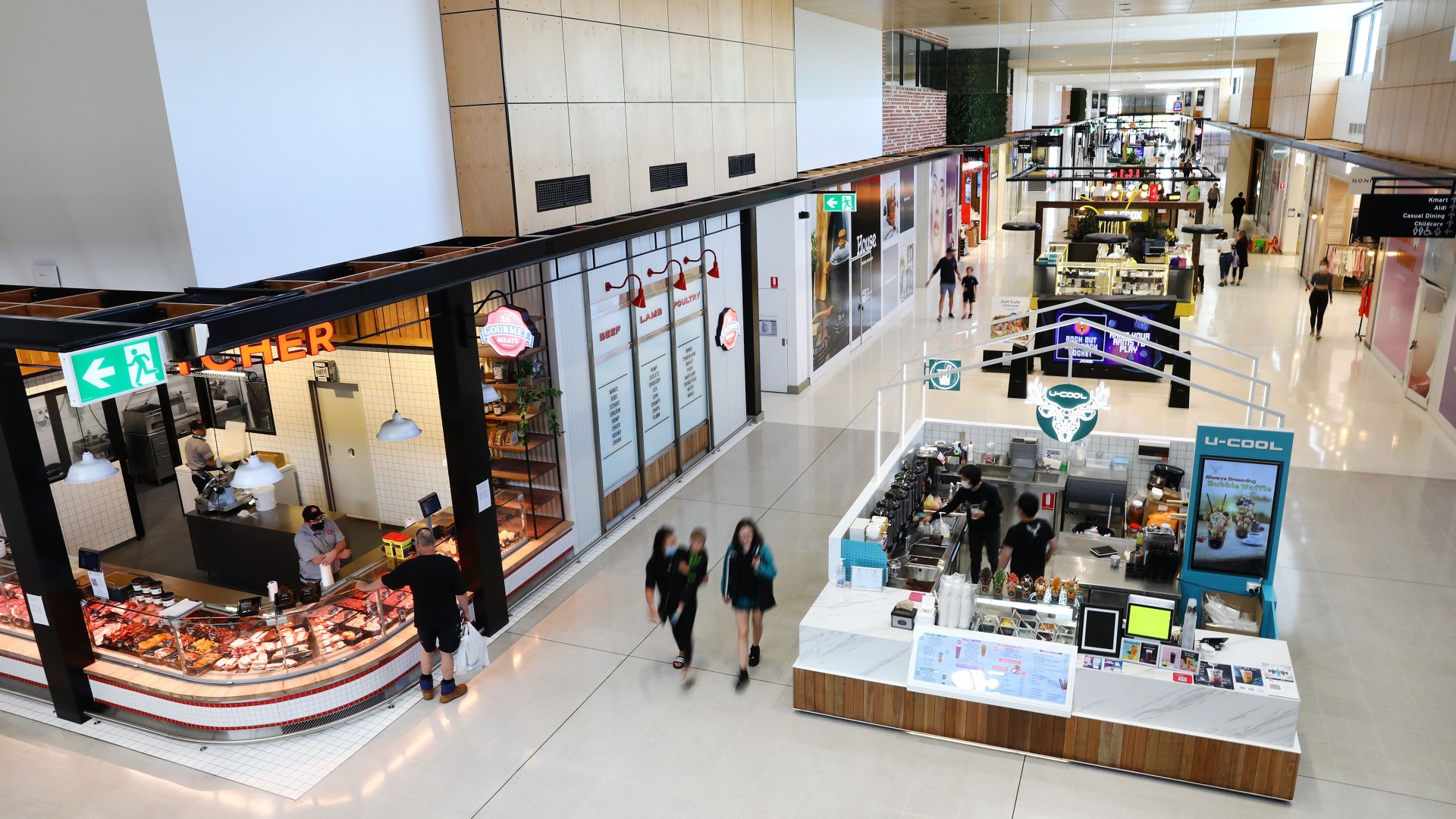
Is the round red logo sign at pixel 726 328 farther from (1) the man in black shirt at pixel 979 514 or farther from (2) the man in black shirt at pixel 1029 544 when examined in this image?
(2) the man in black shirt at pixel 1029 544

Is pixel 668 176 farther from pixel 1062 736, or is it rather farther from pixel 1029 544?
pixel 1062 736

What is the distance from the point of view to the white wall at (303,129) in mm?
5578

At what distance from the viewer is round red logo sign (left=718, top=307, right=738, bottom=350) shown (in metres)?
11.8

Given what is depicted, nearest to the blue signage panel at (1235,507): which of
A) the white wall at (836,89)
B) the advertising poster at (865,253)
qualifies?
the white wall at (836,89)

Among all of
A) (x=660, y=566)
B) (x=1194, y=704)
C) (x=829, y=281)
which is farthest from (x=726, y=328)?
(x=1194, y=704)

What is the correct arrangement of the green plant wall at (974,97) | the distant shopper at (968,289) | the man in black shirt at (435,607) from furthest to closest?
the green plant wall at (974,97), the distant shopper at (968,289), the man in black shirt at (435,607)

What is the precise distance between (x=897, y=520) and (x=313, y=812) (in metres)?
5.18

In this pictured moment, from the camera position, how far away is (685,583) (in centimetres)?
718

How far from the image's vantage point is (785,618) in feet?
27.0

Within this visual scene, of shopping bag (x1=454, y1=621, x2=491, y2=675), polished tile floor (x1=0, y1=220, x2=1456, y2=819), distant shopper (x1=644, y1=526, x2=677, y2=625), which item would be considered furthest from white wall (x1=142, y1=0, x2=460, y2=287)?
polished tile floor (x1=0, y1=220, x2=1456, y2=819)

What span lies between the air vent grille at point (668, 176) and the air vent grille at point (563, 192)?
1218mm

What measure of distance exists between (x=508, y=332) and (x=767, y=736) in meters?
3.67

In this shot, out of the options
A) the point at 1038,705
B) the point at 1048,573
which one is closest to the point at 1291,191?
the point at 1048,573

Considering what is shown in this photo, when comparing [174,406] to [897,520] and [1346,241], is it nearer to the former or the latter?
[897,520]
